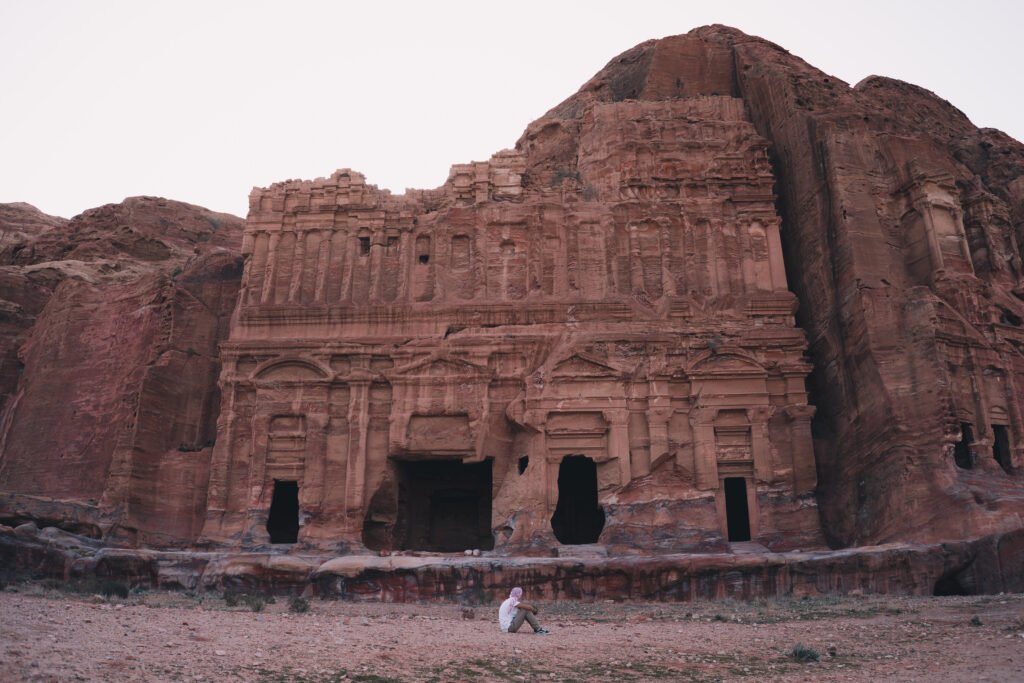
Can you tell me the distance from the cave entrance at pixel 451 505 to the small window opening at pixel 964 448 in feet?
42.4

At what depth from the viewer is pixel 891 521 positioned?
846 inches

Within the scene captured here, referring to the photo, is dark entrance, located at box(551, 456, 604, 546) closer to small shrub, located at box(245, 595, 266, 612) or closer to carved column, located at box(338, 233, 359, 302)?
carved column, located at box(338, 233, 359, 302)

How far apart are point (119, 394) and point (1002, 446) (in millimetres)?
24528

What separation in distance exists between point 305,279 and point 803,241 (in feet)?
50.6

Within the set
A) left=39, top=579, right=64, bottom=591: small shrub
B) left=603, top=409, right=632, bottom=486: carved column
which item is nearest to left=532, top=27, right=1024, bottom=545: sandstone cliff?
left=603, top=409, right=632, bottom=486: carved column

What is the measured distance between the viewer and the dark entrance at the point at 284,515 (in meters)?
26.7

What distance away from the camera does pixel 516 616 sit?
44.8 feet

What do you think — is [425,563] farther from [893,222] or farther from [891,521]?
[893,222]

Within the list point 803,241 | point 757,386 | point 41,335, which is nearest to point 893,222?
point 803,241

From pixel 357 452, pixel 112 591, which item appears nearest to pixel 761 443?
pixel 357 452

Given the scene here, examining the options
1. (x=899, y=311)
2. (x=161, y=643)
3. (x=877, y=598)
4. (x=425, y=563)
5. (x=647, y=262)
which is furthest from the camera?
(x=647, y=262)

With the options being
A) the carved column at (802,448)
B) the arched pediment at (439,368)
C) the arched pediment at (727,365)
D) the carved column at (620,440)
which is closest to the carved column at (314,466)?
the arched pediment at (439,368)

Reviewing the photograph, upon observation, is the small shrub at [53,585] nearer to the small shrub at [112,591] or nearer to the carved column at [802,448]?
the small shrub at [112,591]

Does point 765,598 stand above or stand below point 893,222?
below
